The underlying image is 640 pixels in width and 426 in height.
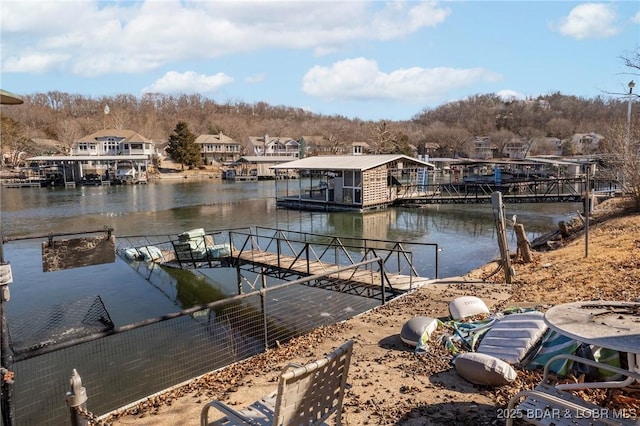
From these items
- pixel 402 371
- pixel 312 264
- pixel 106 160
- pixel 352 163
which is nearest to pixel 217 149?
pixel 106 160

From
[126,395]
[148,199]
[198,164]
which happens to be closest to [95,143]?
[198,164]

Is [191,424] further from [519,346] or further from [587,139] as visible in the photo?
[587,139]

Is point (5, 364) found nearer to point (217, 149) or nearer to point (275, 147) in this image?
point (217, 149)

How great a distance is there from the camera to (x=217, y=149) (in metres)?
93.2

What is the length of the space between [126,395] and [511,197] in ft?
96.2

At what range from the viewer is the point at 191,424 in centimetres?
457

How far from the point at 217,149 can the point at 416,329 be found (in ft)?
299

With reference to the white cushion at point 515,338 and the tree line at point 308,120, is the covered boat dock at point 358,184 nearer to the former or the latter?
the white cushion at point 515,338

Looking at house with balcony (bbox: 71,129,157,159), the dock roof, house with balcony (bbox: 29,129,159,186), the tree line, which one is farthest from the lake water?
the tree line

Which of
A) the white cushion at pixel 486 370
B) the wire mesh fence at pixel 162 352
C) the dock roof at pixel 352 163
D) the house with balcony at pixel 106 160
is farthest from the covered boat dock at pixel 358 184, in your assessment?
the house with balcony at pixel 106 160

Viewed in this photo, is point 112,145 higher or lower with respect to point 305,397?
higher

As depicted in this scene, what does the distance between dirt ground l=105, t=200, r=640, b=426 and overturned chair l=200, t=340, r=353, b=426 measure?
122 cm

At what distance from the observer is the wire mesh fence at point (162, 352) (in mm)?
8117

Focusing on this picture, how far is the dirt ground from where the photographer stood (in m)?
4.58
